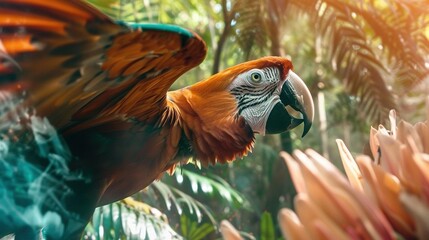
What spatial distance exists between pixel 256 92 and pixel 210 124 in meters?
0.15

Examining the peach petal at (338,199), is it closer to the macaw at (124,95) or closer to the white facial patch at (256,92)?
the macaw at (124,95)

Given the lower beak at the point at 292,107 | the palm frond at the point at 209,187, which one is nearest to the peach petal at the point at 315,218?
the lower beak at the point at 292,107

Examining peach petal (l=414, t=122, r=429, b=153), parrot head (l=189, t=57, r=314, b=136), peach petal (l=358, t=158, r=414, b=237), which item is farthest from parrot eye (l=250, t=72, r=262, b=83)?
peach petal (l=358, t=158, r=414, b=237)

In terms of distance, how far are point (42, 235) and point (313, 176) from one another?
2.41 feet

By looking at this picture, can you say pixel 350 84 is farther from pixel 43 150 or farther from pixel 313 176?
pixel 313 176

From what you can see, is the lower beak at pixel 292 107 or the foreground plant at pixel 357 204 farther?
the lower beak at pixel 292 107

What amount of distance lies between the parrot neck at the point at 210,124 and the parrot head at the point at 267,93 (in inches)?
1.1

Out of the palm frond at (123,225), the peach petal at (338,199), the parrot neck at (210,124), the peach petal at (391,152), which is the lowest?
the palm frond at (123,225)

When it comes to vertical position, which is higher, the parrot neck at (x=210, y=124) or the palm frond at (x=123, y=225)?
the parrot neck at (x=210, y=124)

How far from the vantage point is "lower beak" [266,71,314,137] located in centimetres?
136

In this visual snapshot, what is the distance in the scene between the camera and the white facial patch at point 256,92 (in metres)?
1.32

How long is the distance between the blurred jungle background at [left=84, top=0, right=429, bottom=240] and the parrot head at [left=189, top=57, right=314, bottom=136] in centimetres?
49

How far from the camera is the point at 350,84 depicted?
2.68 meters

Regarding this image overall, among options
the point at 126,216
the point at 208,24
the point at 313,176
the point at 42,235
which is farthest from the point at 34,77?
the point at 208,24
